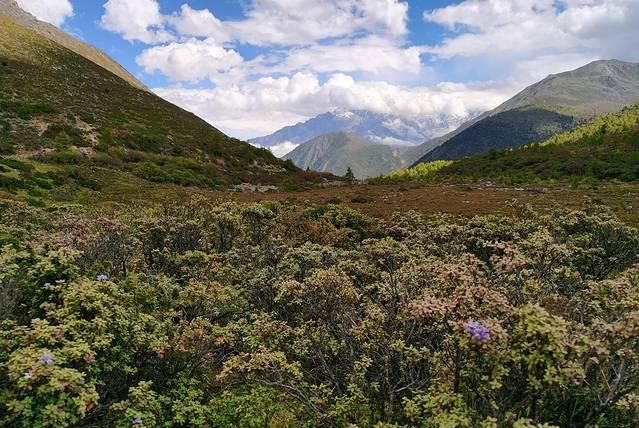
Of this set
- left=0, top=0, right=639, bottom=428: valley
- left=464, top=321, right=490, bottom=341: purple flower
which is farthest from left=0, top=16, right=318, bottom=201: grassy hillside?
left=464, top=321, right=490, bottom=341: purple flower

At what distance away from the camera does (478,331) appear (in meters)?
4.39

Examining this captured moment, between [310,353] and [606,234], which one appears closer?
[310,353]

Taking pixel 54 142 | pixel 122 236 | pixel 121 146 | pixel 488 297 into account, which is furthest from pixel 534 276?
pixel 121 146

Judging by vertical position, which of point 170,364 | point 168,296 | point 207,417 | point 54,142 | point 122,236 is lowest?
point 207,417

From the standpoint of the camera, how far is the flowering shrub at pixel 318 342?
4.59 meters

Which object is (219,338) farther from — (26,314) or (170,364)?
(26,314)

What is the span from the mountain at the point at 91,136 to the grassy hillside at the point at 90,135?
12cm

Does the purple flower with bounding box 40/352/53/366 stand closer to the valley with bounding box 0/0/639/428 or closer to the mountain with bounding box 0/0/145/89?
the valley with bounding box 0/0/639/428

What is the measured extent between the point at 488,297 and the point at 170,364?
5.45 m

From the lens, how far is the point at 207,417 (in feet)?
22.6

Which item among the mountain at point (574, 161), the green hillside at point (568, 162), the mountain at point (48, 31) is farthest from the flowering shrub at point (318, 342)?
the mountain at point (48, 31)

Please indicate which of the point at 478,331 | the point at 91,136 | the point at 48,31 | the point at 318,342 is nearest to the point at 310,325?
the point at 318,342

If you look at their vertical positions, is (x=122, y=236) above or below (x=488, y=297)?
above

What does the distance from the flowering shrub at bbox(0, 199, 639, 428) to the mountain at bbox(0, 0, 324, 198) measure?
80.2 feet
